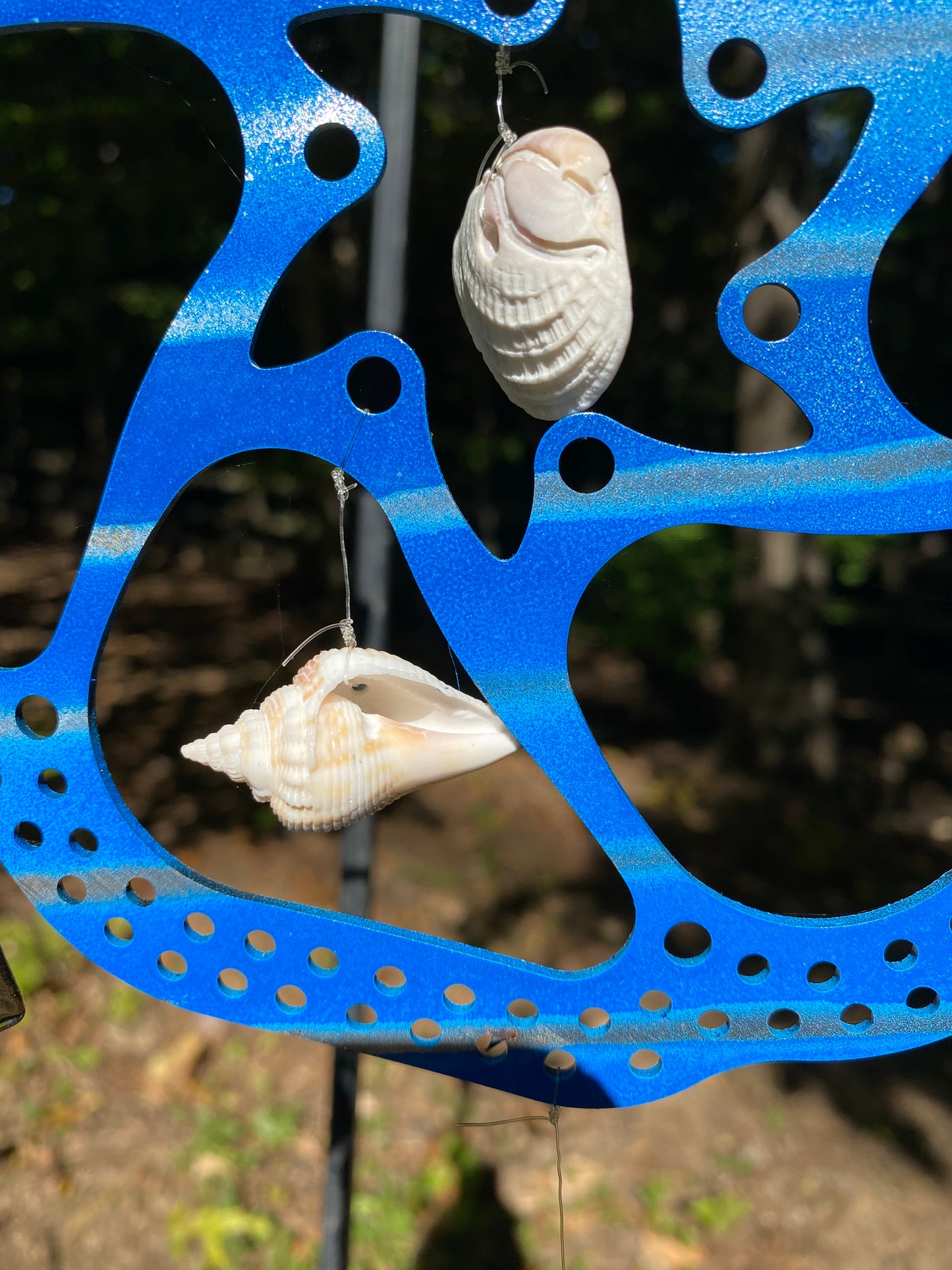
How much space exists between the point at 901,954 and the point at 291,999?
1.97ft

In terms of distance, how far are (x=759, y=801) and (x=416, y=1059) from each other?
2.00 metres

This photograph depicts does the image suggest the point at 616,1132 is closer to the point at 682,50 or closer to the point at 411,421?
the point at 411,421

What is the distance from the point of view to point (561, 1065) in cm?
87

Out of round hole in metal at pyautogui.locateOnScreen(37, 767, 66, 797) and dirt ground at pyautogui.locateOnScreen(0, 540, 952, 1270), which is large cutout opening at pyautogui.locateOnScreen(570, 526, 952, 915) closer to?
dirt ground at pyautogui.locateOnScreen(0, 540, 952, 1270)

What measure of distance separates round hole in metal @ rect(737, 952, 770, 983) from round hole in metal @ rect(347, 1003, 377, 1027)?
1.11 ft

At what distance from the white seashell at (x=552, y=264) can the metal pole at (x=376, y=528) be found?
15cm

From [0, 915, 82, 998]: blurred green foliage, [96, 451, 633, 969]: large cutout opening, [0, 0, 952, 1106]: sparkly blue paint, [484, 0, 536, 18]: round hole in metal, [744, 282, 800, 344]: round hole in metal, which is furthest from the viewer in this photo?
[96, 451, 633, 969]: large cutout opening

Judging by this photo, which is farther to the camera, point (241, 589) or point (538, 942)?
point (241, 589)

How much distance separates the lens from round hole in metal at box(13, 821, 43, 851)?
89cm

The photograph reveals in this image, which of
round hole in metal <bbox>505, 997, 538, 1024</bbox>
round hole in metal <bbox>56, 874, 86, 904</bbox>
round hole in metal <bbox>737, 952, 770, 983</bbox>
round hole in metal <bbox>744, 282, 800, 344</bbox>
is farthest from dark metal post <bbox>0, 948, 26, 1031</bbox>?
round hole in metal <bbox>744, 282, 800, 344</bbox>

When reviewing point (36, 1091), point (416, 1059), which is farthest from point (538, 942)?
point (416, 1059)

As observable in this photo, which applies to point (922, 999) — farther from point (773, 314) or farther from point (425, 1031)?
point (773, 314)

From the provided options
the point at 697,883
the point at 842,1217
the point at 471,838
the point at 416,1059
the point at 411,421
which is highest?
the point at 411,421

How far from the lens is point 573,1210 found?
1.67m
